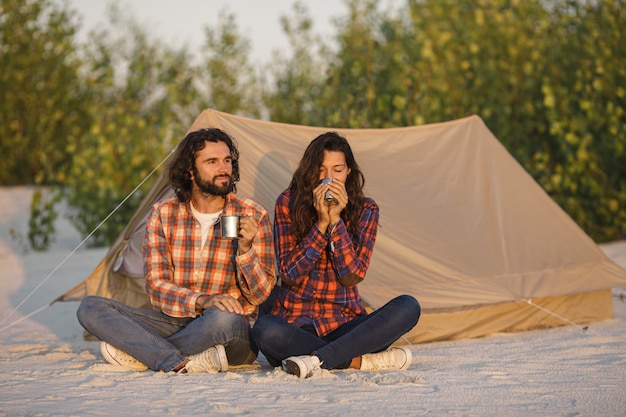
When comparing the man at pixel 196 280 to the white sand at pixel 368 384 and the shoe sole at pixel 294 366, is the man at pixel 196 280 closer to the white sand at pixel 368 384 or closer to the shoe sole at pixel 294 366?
the white sand at pixel 368 384

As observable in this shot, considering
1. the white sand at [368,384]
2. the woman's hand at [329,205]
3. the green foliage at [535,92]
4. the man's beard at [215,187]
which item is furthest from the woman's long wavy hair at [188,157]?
the green foliage at [535,92]

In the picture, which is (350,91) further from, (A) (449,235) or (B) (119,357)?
(B) (119,357)

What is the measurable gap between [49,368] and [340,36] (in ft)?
41.0

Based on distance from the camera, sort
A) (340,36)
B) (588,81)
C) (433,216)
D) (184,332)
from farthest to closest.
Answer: (340,36) → (588,81) → (433,216) → (184,332)

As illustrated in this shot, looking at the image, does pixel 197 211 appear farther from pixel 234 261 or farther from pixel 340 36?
pixel 340 36

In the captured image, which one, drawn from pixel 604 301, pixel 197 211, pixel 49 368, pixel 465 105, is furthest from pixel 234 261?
pixel 465 105

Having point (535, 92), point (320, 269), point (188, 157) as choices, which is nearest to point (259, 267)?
point (320, 269)

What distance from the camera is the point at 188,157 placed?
4.51m

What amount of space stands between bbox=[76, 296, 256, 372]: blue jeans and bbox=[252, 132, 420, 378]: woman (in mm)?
142

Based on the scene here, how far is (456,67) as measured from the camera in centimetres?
1301

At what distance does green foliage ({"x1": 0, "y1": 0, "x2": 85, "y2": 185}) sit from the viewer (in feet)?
49.1

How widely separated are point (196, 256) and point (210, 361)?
20.5 inches

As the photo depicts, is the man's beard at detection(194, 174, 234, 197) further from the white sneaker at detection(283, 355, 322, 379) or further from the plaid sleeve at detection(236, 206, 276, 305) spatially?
the white sneaker at detection(283, 355, 322, 379)

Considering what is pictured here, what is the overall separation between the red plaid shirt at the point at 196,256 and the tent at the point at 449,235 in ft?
2.37
